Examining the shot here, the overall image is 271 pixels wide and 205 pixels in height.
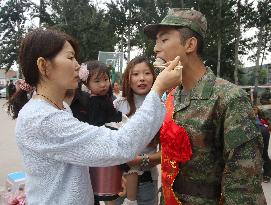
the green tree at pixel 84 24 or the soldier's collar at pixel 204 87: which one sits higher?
the green tree at pixel 84 24

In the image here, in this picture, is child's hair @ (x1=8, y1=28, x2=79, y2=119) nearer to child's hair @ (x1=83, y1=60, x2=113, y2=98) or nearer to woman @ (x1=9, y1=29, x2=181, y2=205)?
woman @ (x1=9, y1=29, x2=181, y2=205)

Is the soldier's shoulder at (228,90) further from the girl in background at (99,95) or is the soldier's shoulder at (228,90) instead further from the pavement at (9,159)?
the pavement at (9,159)

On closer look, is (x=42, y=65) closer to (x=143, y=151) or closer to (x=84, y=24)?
(x=143, y=151)

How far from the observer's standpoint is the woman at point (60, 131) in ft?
4.94

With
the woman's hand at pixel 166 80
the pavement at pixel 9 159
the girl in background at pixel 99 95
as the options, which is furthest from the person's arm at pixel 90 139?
the pavement at pixel 9 159

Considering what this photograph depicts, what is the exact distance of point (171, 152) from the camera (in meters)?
1.98

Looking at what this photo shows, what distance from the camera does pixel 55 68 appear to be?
1.66 metres

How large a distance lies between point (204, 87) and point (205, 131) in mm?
248

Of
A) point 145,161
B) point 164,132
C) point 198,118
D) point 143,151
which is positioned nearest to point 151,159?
point 145,161

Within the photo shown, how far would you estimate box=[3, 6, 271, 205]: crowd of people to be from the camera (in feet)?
4.98

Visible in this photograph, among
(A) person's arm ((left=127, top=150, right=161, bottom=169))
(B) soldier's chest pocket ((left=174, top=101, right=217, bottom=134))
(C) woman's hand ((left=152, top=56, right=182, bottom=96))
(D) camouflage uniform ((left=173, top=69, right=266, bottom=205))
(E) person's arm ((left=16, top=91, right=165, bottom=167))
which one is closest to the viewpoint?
(E) person's arm ((left=16, top=91, right=165, bottom=167))

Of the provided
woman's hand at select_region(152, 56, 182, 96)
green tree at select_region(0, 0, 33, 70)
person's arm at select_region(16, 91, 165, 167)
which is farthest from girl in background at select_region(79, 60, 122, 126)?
green tree at select_region(0, 0, 33, 70)

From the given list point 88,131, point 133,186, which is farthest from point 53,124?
point 133,186

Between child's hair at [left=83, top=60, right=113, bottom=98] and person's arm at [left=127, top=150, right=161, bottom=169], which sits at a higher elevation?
child's hair at [left=83, top=60, right=113, bottom=98]
